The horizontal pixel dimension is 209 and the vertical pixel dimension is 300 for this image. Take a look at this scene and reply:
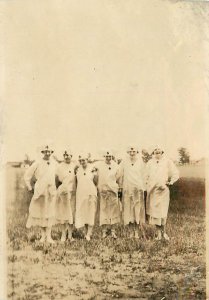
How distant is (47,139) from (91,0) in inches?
27.3

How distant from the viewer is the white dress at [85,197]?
2.13 meters

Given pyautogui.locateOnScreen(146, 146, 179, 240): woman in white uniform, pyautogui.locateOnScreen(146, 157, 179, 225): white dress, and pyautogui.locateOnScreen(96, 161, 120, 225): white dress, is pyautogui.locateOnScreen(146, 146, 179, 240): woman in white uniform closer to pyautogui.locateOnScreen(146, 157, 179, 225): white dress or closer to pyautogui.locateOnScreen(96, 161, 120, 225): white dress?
pyautogui.locateOnScreen(146, 157, 179, 225): white dress

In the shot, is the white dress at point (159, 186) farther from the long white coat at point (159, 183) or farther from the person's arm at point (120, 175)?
the person's arm at point (120, 175)

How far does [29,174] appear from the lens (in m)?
2.08

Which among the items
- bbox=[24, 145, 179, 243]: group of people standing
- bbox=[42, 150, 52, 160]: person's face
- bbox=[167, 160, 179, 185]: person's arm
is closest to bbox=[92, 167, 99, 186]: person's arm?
bbox=[24, 145, 179, 243]: group of people standing

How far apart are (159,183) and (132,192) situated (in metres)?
0.15

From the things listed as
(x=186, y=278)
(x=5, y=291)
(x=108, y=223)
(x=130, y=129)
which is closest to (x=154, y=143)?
(x=130, y=129)

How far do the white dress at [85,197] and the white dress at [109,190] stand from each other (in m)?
0.04

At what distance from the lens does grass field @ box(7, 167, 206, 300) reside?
2.05 metres

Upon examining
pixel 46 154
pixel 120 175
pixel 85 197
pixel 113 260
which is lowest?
pixel 113 260

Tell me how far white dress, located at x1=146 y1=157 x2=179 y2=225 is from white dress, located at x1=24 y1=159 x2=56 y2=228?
A: 471 mm

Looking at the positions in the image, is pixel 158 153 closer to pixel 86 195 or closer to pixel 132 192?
pixel 132 192

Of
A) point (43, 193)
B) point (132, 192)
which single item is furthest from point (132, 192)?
point (43, 193)

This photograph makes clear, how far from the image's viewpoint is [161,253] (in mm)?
2223
